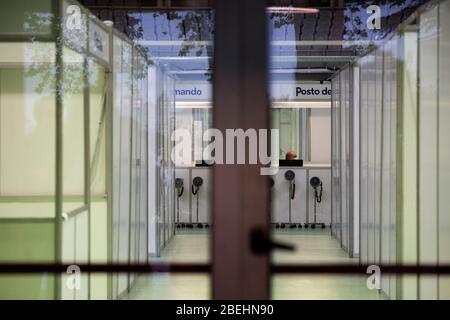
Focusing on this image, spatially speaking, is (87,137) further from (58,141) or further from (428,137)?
(428,137)

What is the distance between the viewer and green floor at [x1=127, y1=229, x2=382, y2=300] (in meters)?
2.43

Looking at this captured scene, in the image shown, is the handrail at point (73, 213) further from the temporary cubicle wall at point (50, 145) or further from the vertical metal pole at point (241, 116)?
the vertical metal pole at point (241, 116)

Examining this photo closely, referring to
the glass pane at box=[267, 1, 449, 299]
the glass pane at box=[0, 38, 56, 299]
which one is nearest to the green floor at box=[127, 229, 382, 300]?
the glass pane at box=[267, 1, 449, 299]

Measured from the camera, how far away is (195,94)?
3062mm

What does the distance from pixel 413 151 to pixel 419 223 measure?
568 millimetres

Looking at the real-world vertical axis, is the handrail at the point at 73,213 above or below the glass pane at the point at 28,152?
below

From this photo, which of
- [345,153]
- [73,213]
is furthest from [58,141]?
[345,153]

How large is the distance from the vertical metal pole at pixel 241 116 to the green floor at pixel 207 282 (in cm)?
11

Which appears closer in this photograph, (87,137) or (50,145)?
(50,145)

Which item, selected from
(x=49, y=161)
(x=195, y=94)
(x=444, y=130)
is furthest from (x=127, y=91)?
(x=444, y=130)

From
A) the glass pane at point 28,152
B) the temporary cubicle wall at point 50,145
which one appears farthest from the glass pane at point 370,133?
the glass pane at point 28,152

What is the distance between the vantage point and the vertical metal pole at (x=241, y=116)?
7.39 ft

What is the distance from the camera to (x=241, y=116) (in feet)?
7.40

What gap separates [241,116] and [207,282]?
2.28 ft
